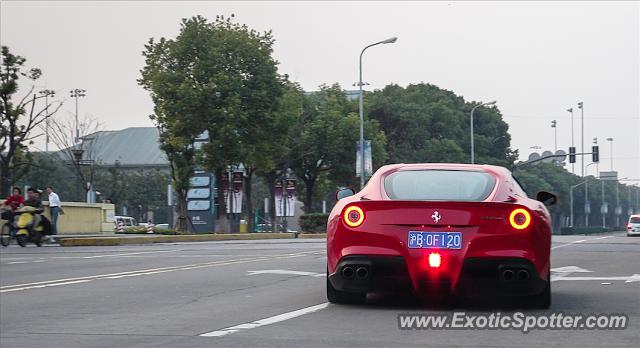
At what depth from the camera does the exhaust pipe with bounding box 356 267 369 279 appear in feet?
31.4

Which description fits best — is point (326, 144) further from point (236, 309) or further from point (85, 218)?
point (236, 309)

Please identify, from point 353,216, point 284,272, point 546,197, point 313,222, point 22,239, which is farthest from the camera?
point 313,222

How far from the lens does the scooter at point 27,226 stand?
29641 millimetres

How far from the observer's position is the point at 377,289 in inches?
379

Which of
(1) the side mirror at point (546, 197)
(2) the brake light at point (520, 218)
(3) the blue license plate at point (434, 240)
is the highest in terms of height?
(1) the side mirror at point (546, 197)

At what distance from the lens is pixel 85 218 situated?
4159 cm

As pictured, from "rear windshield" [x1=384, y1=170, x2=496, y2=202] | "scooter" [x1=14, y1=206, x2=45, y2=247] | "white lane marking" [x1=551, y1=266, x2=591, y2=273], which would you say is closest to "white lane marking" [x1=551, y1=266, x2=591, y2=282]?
"white lane marking" [x1=551, y1=266, x2=591, y2=273]

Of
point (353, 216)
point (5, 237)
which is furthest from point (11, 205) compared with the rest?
point (353, 216)

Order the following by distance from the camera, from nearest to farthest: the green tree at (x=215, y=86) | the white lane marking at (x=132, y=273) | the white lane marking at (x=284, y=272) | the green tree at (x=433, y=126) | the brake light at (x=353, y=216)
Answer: the brake light at (x=353, y=216)
the white lane marking at (x=132, y=273)
the white lane marking at (x=284, y=272)
the green tree at (x=215, y=86)
the green tree at (x=433, y=126)

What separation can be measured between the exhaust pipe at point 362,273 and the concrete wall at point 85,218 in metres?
30.7

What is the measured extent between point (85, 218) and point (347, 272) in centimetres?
3303

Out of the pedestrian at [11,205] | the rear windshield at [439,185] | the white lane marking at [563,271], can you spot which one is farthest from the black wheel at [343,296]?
the pedestrian at [11,205]

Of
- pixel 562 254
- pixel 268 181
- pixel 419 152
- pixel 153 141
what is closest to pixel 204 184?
pixel 268 181

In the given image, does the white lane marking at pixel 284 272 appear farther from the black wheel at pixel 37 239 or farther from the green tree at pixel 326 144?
the green tree at pixel 326 144
